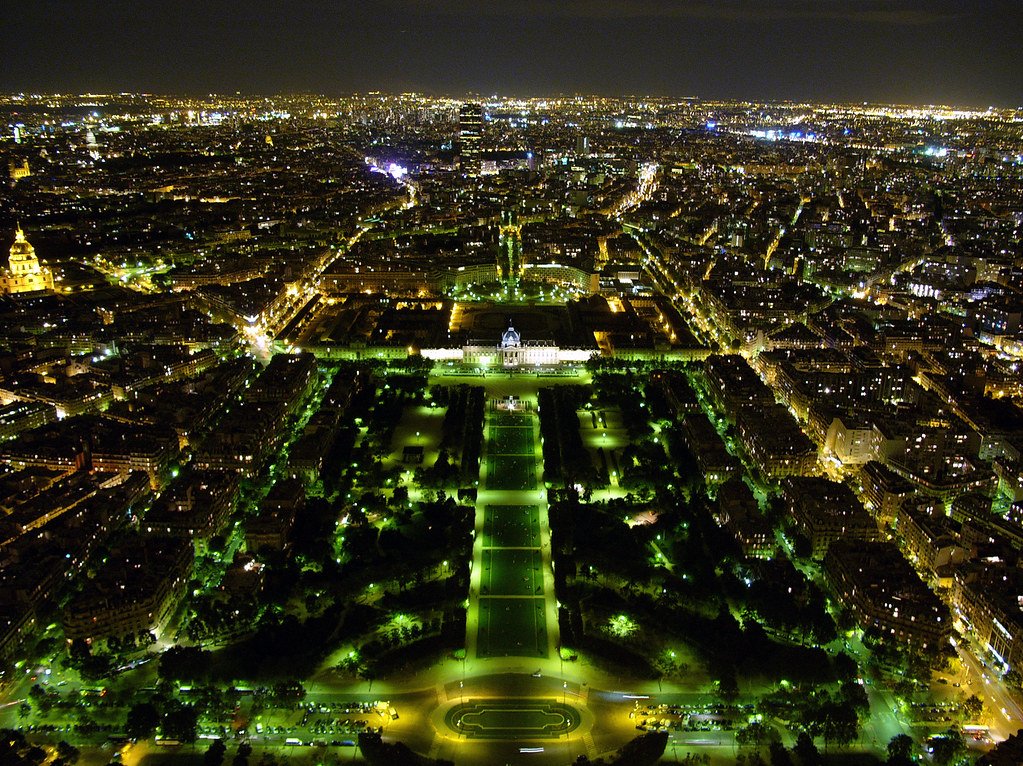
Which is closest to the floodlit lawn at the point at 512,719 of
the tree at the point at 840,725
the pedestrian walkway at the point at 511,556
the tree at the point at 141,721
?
the pedestrian walkway at the point at 511,556

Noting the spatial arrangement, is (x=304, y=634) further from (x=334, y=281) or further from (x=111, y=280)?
(x=111, y=280)

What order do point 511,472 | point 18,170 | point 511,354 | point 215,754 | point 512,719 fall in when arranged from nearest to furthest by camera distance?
point 215,754, point 512,719, point 511,472, point 511,354, point 18,170

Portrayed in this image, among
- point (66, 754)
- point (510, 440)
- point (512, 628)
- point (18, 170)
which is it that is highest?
point (18, 170)

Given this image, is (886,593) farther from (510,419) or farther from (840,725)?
(510,419)

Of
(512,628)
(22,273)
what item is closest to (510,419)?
(512,628)

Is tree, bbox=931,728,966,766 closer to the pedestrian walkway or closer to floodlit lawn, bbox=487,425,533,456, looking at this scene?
the pedestrian walkway

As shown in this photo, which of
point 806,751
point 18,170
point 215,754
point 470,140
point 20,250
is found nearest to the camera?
point 215,754

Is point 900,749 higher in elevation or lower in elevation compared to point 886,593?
lower

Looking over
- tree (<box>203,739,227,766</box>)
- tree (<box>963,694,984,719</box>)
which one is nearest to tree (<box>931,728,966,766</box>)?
tree (<box>963,694,984,719</box>)
